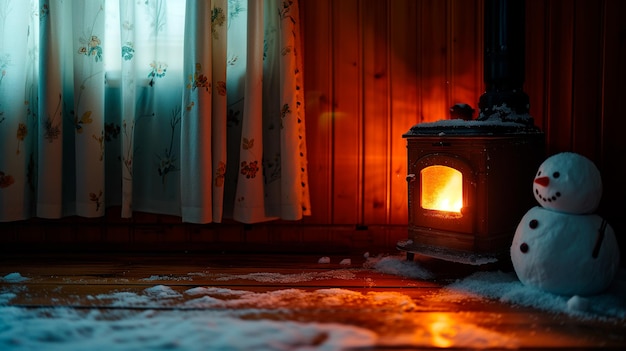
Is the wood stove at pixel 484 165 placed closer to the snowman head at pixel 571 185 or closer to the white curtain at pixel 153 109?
the snowman head at pixel 571 185

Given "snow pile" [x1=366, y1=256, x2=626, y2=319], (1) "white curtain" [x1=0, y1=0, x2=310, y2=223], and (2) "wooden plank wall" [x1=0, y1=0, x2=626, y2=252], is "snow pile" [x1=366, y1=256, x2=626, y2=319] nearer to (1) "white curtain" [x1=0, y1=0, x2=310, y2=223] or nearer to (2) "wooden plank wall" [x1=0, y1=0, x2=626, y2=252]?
(2) "wooden plank wall" [x1=0, y1=0, x2=626, y2=252]

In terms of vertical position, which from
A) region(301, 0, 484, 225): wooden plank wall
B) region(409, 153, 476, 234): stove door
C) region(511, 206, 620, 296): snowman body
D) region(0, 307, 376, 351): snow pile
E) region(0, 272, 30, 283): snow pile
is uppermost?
region(301, 0, 484, 225): wooden plank wall

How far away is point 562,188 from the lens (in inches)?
65.6

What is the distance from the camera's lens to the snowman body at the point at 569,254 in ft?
5.29

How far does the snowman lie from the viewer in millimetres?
1615

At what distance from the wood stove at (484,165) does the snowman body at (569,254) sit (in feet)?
0.82

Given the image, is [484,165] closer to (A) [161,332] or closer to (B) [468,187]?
(B) [468,187]

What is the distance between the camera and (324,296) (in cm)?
172

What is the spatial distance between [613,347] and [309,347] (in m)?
0.71

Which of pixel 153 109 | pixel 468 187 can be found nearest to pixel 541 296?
pixel 468 187

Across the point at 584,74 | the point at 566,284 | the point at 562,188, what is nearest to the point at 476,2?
the point at 584,74

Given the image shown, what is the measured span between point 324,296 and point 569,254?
73 centimetres

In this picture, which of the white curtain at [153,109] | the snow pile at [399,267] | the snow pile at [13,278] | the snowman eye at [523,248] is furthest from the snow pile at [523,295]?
the snow pile at [13,278]

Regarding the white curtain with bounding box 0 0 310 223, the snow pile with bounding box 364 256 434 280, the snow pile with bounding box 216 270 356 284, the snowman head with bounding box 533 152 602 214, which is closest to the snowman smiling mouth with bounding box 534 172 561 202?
the snowman head with bounding box 533 152 602 214
